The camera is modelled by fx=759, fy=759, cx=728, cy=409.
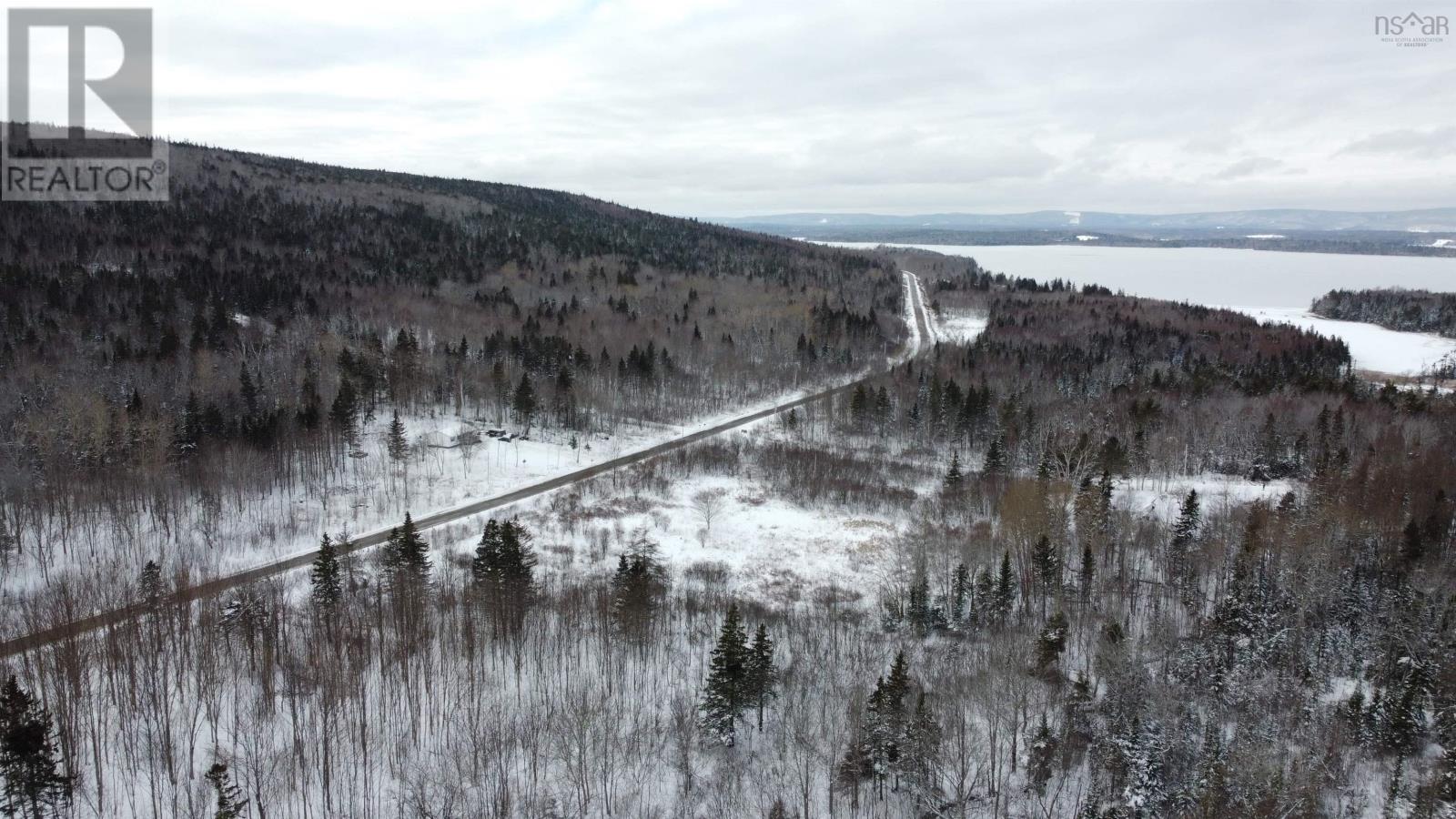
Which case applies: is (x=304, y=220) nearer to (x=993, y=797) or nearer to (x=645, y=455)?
(x=645, y=455)

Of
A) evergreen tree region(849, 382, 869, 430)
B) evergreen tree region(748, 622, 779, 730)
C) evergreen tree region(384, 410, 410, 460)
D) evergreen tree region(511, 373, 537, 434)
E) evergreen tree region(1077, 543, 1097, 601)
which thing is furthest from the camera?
evergreen tree region(849, 382, 869, 430)

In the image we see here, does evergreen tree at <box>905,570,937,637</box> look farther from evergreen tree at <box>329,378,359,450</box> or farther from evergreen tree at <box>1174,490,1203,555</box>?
evergreen tree at <box>329,378,359,450</box>

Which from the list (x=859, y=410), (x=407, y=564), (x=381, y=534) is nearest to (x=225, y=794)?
(x=407, y=564)

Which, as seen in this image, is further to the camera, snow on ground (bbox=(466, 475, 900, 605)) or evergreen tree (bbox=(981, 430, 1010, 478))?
evergreen tree (bbox=(981, 430, 1010, 478))

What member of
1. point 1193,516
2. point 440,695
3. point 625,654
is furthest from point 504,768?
point 1193,516

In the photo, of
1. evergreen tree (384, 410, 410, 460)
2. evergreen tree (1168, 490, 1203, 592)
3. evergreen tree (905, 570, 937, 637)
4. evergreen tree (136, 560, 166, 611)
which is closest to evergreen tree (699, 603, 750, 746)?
evergreen tree (905, 570, 937, 637)

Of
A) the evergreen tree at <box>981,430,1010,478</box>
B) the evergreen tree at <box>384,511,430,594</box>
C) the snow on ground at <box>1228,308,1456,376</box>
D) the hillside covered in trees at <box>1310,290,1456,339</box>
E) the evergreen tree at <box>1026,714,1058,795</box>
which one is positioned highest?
the hillside covered in trees at <box>1310,290,1456,339</box>

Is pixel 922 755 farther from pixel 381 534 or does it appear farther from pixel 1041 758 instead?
pixel 381 534

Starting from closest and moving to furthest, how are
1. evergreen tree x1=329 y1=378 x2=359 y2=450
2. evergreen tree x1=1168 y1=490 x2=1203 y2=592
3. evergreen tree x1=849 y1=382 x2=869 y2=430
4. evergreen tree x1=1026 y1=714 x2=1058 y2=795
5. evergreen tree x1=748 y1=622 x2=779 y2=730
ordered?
evergreen tree x1=1026 y1=714 x2=1058 y2=795 < evergreen tree x1=748 y1=622 x2=779 y2=730 < evergreen tree x1=1168 y1=490 x2=1203 y2=592 < evergreen tree x1=329 y1=378 x2=359 y2=450 < evergreen tree x1=849 y1=382 x2=869 y2=430
